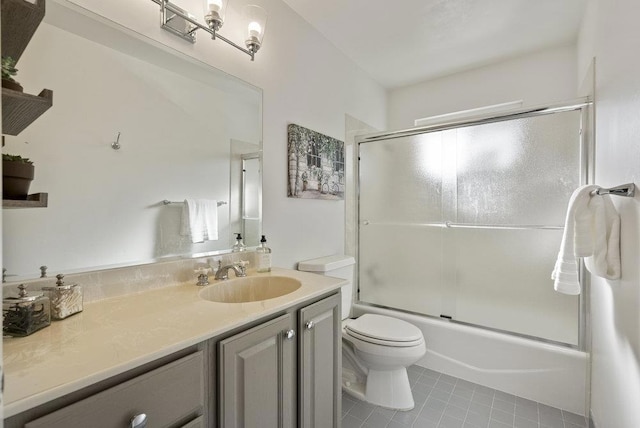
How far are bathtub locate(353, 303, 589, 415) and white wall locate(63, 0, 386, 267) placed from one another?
103 cm

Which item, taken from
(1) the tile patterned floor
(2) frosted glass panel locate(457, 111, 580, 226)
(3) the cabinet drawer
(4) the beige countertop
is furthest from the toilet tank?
(3) the cabinet drawer

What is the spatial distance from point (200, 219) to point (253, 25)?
101 centimetres

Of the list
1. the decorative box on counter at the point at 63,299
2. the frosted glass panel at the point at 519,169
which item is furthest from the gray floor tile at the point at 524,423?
the decorative box on counter at the point at 63,299

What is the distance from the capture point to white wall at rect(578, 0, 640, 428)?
98 cm

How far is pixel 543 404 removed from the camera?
6.02ft

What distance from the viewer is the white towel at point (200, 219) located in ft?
4.53

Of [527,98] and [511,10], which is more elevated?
[511,10]

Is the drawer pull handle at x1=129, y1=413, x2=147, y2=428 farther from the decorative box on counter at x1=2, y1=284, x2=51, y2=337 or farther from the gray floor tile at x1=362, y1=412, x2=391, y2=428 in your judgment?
the gray floor tile at x1=362, y1=412, x2=391, y2=428

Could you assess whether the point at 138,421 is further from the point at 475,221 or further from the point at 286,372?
the point at 475,221

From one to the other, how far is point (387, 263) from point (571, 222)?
5.29 ft

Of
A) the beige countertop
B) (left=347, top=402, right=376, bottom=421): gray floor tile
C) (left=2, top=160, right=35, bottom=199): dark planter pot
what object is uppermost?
(left=2, top=160, right=35, bottom=199): dark planter pot

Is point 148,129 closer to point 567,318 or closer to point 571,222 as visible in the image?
point 571,222

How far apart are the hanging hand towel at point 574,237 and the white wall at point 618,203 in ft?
0.33

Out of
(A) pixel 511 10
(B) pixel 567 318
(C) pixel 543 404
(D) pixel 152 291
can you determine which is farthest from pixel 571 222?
(D) pixel 152 291
